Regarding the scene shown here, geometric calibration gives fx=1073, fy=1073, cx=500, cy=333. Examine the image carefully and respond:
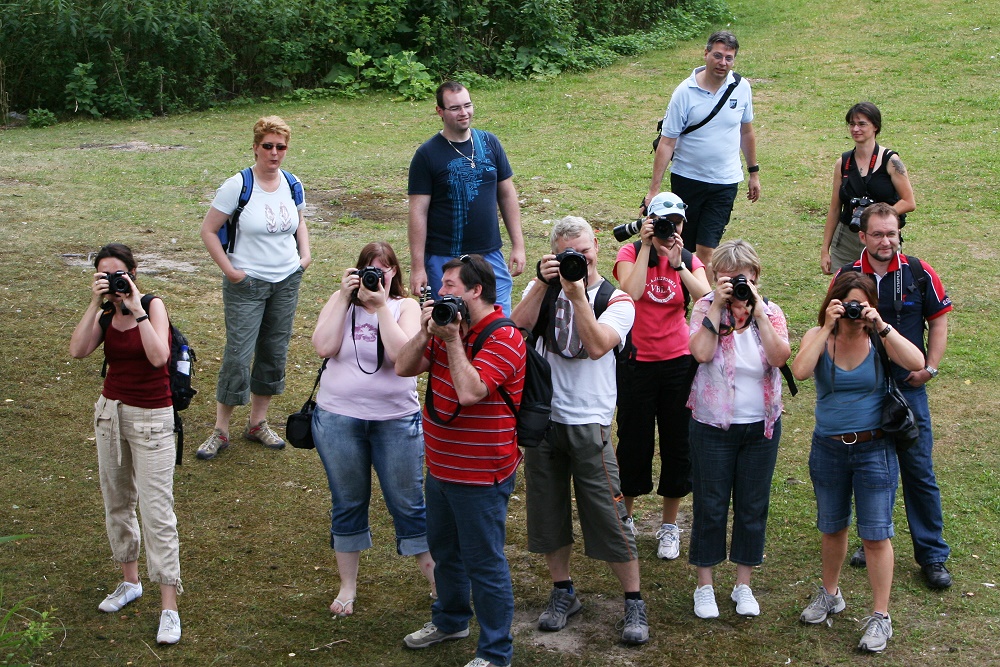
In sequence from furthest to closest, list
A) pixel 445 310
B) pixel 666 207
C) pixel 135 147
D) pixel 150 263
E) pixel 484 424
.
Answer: pixel 135 147 → pixel 150 263 → pixel 666 207 → pixel 484 424 → pixel 445 310

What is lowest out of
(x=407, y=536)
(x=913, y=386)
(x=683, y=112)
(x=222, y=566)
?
(x=222, y=566)

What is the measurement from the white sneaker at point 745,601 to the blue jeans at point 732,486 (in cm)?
13

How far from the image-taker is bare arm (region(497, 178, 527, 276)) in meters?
6.29

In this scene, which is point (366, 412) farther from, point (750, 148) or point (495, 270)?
point (750, 148)

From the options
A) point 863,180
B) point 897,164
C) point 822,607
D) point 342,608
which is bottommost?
point 342,608

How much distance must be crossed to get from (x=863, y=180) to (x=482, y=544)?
373 centimetres

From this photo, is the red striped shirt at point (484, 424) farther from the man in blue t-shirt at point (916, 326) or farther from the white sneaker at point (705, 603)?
the man in blue t-shirt at point (916, 326)

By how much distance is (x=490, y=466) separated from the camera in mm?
4305

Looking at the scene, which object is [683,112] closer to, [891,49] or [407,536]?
[407,536]

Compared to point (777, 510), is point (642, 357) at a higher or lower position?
higher

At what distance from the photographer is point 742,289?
4.70 m

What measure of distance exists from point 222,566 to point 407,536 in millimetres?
1112

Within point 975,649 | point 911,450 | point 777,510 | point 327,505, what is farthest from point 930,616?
point 327,505

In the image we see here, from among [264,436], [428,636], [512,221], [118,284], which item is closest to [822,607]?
[428,636]
